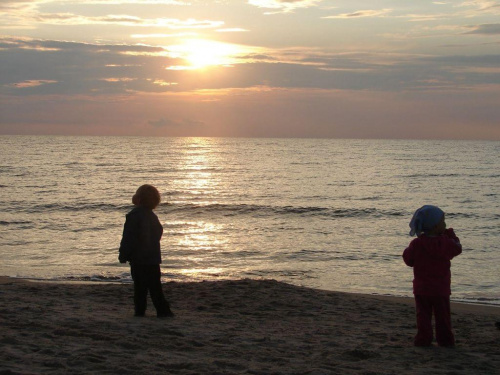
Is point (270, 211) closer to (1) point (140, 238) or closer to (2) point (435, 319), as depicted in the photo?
(1) point (140, 238)

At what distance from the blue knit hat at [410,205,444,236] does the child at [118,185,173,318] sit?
2965mm

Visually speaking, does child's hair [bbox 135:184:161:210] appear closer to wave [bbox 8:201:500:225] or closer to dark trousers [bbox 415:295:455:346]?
dark trousers [bbox 415:295:455:346]

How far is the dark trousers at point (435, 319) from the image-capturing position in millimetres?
6117

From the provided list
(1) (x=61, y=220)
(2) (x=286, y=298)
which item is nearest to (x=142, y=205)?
(2) (x=286, y=298)

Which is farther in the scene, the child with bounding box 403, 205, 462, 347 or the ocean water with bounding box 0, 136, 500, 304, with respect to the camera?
the ocean water with bounding box 0, 136, 500, 304

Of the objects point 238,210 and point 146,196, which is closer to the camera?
point 146,196

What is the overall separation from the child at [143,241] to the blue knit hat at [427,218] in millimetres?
2965

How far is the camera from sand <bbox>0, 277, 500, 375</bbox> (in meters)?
5.29

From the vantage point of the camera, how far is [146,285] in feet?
23.9

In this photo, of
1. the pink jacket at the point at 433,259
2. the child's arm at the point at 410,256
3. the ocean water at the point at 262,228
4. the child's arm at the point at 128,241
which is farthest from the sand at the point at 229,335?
the ocean water at the point at 262,228

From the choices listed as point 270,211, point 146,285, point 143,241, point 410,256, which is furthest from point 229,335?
point 270,211

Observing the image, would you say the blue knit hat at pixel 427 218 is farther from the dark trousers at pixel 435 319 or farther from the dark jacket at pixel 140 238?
the dark jacket at pixel 140 238

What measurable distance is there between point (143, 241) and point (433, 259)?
3298 millimetres

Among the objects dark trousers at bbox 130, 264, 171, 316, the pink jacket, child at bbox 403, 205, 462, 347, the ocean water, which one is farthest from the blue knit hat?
the ocean water
